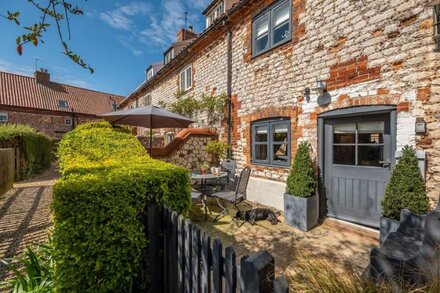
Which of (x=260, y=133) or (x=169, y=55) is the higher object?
(x=169, y=55)

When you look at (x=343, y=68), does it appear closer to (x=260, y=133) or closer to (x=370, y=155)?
(x=370, y=155)

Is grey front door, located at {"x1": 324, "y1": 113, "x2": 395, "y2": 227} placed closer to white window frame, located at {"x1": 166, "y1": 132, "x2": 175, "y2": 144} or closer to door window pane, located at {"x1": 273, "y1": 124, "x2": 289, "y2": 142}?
door window pane, located at {"x1": 273, "y1": 124, "x2": 289, "y2": 142}

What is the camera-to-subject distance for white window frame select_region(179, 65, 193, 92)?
437 inches

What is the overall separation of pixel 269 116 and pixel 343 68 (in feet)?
7.39

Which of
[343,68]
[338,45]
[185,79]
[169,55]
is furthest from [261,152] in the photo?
[169,55]

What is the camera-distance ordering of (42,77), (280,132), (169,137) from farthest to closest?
1. (42,77)
2. (169,137)
3. (280,132)

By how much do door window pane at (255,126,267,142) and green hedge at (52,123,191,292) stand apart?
4778mm

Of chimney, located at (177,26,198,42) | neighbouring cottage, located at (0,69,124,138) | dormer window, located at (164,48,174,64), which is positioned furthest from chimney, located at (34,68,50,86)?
chimney, located at (177,26,198,42)

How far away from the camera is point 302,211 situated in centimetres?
482

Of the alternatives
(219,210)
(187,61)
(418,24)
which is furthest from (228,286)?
(187,61)

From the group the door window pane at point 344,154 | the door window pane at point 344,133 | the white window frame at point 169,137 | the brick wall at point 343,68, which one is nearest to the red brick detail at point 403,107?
the brick wall at point 343,68

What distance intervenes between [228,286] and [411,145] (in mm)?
4206

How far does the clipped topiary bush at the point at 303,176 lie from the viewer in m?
4.94

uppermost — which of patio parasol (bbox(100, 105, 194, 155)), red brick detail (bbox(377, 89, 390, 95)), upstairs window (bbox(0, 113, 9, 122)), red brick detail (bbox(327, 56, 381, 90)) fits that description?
upstairs window (bbox(0, 113, 9, 122))
